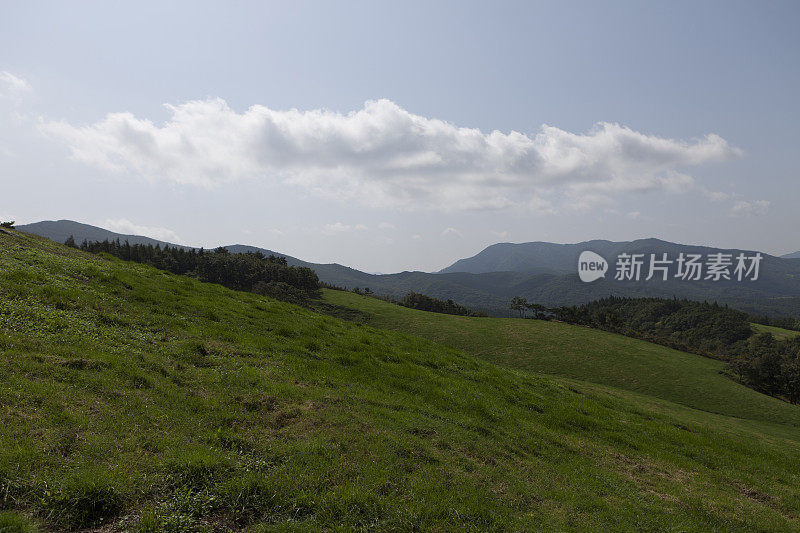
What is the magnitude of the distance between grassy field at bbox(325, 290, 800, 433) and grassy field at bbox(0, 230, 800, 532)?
3270 centimetres

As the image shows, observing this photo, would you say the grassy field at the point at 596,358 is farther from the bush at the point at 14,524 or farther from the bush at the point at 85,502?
the bush at the point at 14,524

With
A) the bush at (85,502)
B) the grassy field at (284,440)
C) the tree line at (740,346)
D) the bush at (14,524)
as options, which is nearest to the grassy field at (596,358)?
the tree line at (740,346)

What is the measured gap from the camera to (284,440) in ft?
32.3

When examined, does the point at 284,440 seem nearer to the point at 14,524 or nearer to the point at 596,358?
the point at 14,524

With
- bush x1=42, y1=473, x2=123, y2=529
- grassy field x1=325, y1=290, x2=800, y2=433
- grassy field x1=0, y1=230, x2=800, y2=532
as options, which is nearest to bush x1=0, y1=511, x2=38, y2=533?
grassy field x1=0, y1=230, x2=800, y2=532

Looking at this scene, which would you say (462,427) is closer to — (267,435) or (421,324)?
(267,435)

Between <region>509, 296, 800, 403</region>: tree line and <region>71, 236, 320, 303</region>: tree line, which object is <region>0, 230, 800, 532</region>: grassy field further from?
<region>71, 236, 320, 303</region>: tree line

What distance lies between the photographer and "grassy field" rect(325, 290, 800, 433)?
154 ft

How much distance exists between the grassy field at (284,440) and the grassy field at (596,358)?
107 ft

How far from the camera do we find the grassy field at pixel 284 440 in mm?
7242

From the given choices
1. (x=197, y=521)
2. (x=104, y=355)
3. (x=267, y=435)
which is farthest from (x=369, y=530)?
(x=104, y=355)

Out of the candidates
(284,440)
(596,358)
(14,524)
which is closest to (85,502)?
(14,524)

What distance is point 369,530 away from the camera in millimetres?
7516

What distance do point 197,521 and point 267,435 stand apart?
3.26 m
